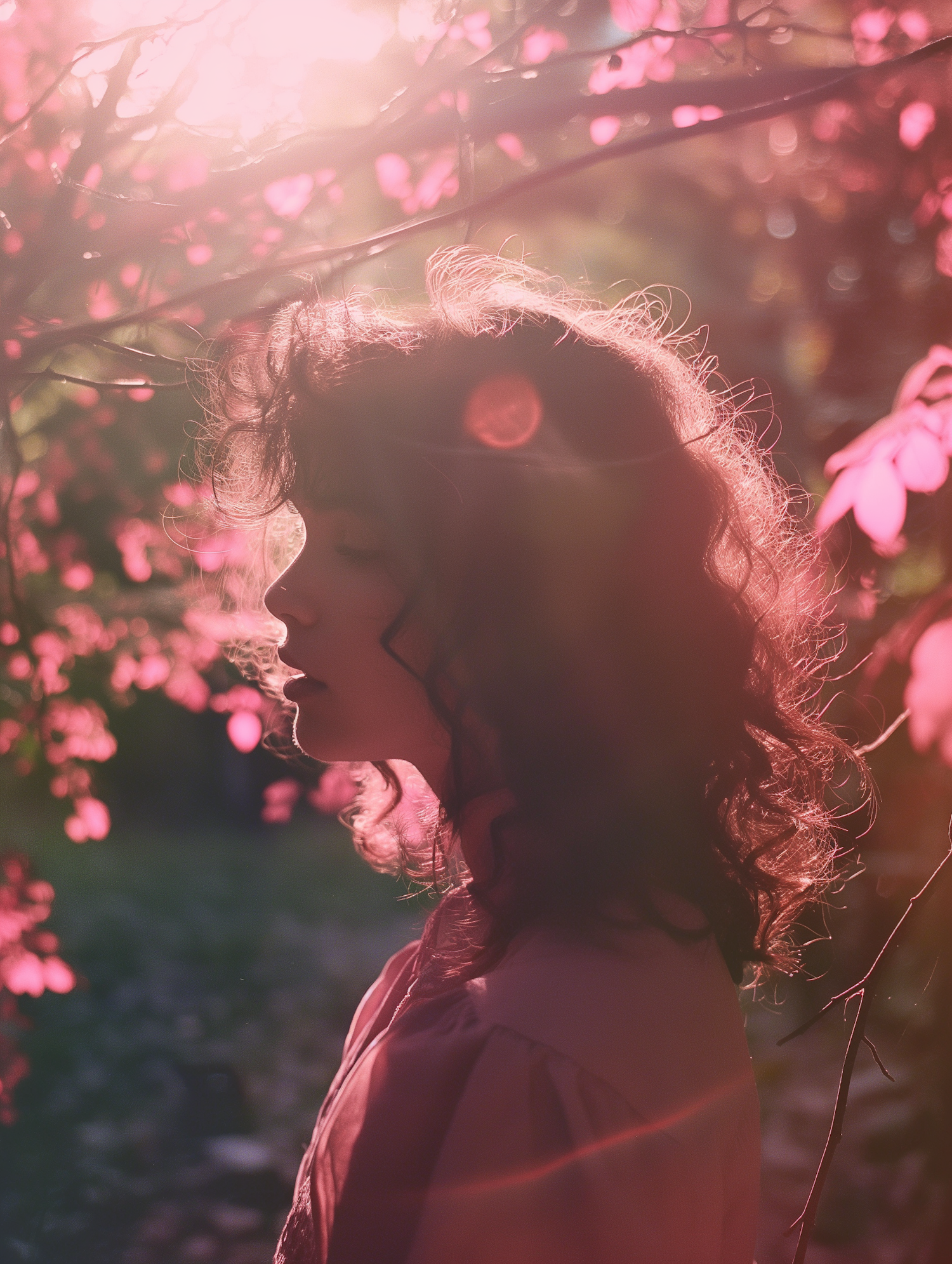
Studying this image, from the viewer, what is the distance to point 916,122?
356cm

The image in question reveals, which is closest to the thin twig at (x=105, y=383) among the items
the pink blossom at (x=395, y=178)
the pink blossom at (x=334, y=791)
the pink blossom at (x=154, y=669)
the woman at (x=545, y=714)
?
the woman at (x=545, y=714)

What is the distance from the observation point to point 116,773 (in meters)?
7.80

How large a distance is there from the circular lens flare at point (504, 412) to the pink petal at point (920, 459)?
3.38 ft

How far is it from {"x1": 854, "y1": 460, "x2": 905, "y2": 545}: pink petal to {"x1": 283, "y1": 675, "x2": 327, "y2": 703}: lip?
1207 millimetres

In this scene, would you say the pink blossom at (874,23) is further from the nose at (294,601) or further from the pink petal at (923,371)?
the nose at (294,601)

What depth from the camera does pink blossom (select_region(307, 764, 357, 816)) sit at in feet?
20.2

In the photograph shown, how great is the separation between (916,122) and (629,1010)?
4.04 metres

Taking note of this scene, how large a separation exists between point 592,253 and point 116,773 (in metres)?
6.06

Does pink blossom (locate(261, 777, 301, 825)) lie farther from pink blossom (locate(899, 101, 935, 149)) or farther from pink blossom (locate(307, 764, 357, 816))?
pink blossom (locate(899, 101, 935, 149))

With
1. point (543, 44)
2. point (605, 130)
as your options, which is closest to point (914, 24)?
point (605, 130)

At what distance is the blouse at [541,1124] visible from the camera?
2.77 ft

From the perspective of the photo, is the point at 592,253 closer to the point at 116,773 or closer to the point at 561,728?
the point at 561,728

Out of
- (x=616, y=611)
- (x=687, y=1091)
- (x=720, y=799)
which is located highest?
(x=616, y=611)

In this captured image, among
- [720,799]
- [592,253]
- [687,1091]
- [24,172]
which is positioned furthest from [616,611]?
[592,253]
